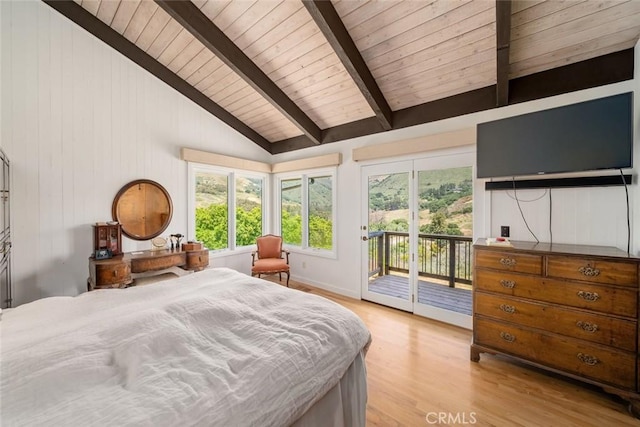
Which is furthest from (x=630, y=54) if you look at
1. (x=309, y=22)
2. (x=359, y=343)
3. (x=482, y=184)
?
(x=359, y=343)

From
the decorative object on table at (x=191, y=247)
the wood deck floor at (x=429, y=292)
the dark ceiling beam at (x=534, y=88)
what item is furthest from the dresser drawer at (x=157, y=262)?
the dark ceiling beam at (x=534, y=88)

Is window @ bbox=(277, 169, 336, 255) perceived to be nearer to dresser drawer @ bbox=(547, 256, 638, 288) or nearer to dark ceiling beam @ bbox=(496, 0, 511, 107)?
dark ceiling beam @ bbox=(496, 0, 511, 107)

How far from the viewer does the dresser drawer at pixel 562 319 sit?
5.55 ft

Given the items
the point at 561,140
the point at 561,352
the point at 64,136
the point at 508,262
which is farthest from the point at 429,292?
the point at 64,136

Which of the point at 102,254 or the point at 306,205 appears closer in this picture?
the point at 102,254

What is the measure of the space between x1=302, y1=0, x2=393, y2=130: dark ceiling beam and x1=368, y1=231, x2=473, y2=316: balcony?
62.9 inches

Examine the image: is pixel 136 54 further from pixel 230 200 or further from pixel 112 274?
pixel 112 274

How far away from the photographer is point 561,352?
1874mm

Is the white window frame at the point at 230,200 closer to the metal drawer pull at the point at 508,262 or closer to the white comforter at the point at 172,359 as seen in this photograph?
the white comforter at the point at 172,359

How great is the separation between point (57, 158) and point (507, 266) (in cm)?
453

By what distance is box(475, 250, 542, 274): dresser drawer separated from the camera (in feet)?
6.50

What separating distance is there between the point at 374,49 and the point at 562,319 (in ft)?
9.30

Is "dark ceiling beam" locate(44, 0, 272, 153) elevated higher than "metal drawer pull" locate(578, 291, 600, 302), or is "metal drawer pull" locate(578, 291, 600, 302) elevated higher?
"dark ceiling beam" locate(44, 0, 272, 153)

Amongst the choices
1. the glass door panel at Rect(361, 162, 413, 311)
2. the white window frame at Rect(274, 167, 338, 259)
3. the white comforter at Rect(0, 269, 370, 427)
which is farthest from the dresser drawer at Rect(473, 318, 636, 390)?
the white window frame at Rect(274, 167, 338, 259)
